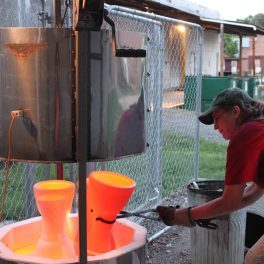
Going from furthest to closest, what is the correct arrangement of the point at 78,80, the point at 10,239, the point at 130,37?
the point at 10,239
the point at 130,37
the point at 78,80

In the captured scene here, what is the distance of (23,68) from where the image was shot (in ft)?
6.77

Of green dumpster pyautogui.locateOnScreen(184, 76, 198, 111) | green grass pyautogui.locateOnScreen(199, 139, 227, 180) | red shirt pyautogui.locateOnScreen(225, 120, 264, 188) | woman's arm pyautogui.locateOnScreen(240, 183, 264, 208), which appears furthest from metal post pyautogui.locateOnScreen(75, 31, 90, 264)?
green grass pyautogui.locateOnScreen(199, 139, 227, 180)

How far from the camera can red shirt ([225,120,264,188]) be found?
2.75 m

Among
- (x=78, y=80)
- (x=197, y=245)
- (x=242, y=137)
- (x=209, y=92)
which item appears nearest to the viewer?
(x=78, y=80)

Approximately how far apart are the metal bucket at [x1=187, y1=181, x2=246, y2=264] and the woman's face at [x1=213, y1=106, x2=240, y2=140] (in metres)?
1.05

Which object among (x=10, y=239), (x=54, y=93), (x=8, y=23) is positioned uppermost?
(x=8, y=23)

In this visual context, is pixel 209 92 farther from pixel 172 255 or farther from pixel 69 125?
pixel 69 125

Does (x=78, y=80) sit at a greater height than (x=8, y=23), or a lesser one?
lesser

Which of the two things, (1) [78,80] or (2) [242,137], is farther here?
(2) [242,137]

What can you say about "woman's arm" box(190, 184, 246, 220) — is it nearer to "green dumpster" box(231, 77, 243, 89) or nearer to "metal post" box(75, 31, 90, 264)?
"metal post" box(75, 31, 90, 264)

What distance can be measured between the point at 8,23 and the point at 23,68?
2455 millimetres

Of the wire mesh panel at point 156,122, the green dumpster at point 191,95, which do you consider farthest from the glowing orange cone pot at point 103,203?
the green dumpster at point 191,95

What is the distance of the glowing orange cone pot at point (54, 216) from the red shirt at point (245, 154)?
3.12 ft

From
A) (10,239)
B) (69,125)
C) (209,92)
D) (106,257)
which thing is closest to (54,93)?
(69,125)
